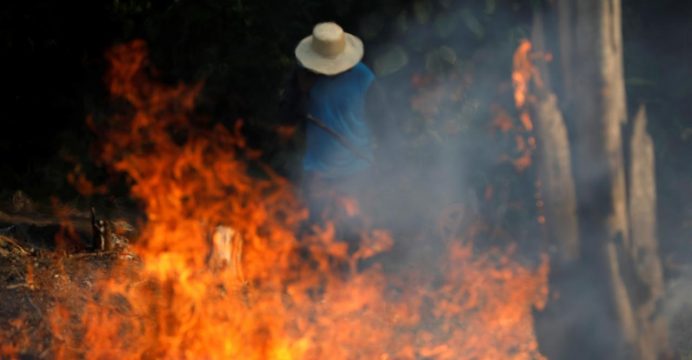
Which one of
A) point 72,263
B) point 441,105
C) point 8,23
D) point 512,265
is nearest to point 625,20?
point 441,105

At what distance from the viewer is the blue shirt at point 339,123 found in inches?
249

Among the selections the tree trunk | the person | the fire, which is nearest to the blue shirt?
the person

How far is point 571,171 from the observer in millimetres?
4098

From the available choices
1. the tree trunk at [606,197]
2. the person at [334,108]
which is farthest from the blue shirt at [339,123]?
the tree trunk at [606,197]

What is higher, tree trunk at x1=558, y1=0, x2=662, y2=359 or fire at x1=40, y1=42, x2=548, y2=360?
tree trunk at x1=558, y1=0, x2=662, y2=359

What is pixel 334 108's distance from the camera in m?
6.37

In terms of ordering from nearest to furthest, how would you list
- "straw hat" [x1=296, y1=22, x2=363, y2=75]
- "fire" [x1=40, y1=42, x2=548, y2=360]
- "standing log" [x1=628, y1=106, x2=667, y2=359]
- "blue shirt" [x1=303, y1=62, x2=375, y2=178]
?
"standing log" [x1=628, y1=106, x2=667, y2=359] < "fire" [x1=40, y1=42, x2=548, y2=360] < "straw hat" [x1=296, y1=22, x2=363, y2=75] < "blue shirt" [x1=303, y1=62, x2=375, y2=178]

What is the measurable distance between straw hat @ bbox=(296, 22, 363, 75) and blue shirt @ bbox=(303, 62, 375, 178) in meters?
0.09

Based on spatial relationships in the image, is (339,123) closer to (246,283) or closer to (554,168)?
(246,283)

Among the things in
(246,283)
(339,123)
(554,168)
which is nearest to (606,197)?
→ (554,168)

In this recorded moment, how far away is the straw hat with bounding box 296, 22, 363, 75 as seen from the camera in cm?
618

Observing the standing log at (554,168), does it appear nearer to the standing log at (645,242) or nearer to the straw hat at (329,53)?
the standing log at (645,242)

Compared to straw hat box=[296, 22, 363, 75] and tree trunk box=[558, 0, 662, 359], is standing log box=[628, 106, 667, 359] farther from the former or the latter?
straw hat box=[296, 22, 363, 75]

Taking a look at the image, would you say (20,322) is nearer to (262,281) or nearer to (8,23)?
(262,281)
